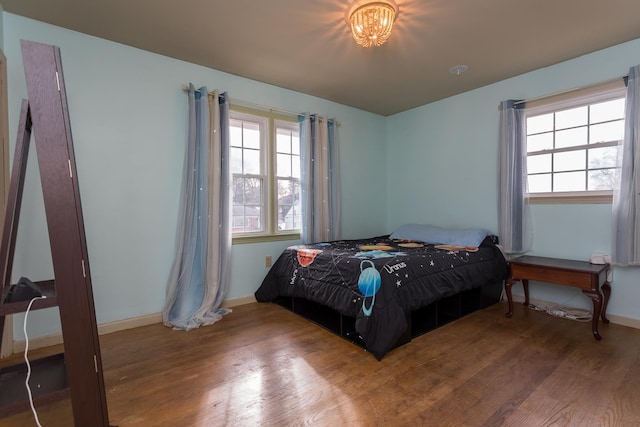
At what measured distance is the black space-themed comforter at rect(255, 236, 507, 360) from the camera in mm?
2131

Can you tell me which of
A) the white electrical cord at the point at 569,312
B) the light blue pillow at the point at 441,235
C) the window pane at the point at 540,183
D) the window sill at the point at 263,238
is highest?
the window pane at the point at 540,183

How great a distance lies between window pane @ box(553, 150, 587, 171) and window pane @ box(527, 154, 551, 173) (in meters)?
0.06

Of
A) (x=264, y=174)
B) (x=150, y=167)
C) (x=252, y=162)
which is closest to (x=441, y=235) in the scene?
(x=264, y=174)

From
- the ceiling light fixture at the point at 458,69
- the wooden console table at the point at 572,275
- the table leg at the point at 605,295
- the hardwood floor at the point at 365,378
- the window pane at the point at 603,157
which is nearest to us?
the hardwood floor at the point at 365,378

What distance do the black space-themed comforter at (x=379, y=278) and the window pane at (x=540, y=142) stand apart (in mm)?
1049

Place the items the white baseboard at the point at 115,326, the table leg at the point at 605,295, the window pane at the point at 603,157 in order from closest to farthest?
1. the white baseboard at the point at 115,326
2. the table leg at the point at 605,295
3. the window pane at the point at 603,157

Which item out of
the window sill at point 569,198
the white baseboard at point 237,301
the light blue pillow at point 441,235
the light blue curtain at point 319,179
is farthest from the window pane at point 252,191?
the window sill at point 569,198

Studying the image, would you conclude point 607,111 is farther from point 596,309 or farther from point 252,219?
point 252,219

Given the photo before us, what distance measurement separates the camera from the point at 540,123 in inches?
125

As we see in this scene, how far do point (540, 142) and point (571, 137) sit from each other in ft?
0.84

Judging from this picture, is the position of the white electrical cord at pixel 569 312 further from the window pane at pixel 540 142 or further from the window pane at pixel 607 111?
the window pane at pixel 607 111

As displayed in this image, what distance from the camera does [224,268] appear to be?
301 centimetres

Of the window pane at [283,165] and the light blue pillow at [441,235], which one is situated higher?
the window pane at [283,165]

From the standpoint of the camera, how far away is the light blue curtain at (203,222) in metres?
2.79
